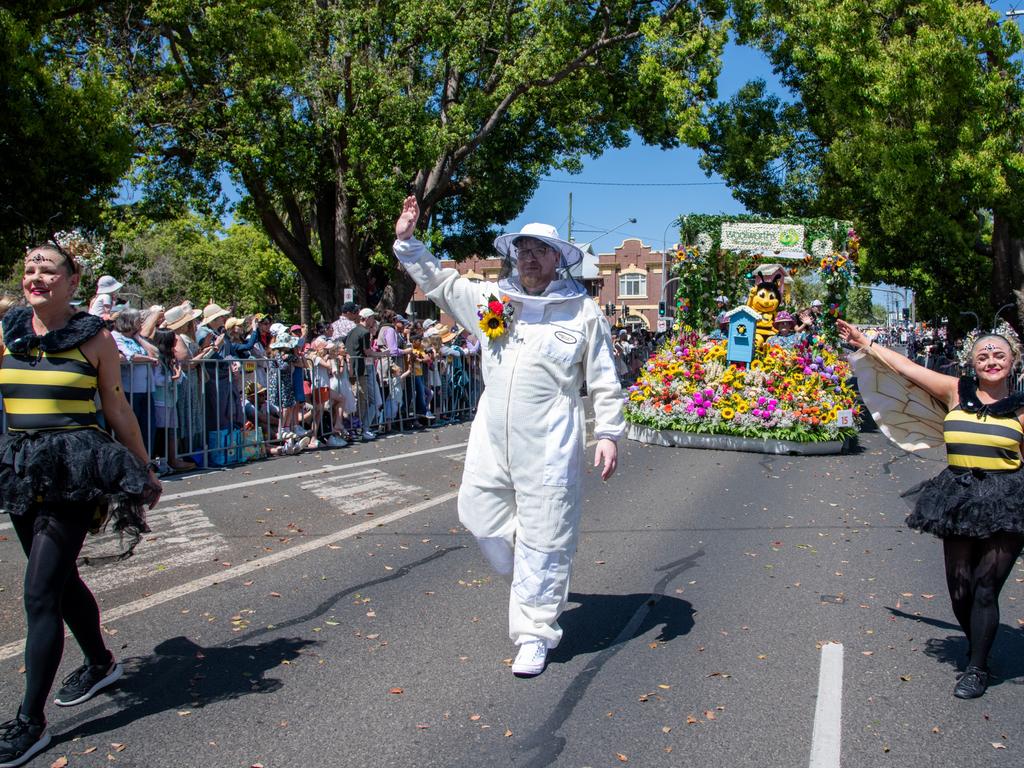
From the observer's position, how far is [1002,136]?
20.1 m

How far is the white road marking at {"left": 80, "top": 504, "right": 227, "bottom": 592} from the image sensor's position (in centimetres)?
606

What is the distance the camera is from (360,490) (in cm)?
944

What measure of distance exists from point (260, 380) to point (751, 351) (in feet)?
22.7

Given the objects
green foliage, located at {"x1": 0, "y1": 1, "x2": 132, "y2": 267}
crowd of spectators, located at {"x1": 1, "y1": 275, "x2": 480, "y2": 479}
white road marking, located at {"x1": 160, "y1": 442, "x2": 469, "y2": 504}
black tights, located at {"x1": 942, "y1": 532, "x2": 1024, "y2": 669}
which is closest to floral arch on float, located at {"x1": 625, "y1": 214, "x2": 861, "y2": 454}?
white road marking, located at {"x1": 160, "y1": 442, "x2": 469, "y2": 504}

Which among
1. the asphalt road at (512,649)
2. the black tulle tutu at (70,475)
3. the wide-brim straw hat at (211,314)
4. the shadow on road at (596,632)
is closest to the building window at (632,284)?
the wide-brim straw hat at (211,314)

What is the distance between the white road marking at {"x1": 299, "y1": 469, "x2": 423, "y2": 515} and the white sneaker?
13.1 ft

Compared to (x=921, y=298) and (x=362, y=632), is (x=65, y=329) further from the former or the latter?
(x=921, y=298)

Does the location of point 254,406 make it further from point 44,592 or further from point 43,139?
point 44,592

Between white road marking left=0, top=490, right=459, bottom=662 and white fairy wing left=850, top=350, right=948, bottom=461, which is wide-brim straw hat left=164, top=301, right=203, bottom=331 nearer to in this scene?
white road marking left=0, top=490, right=459, bottom=662

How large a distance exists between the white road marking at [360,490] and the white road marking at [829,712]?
4.56 metres

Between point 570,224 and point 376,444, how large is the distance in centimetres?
3428

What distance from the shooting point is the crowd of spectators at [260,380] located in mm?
10109

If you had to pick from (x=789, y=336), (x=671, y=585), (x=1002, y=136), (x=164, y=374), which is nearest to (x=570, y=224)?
(x=1002, y=136)

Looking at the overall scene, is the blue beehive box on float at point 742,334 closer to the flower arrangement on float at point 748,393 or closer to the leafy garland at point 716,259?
the flower arrangement on float at point 748,393
